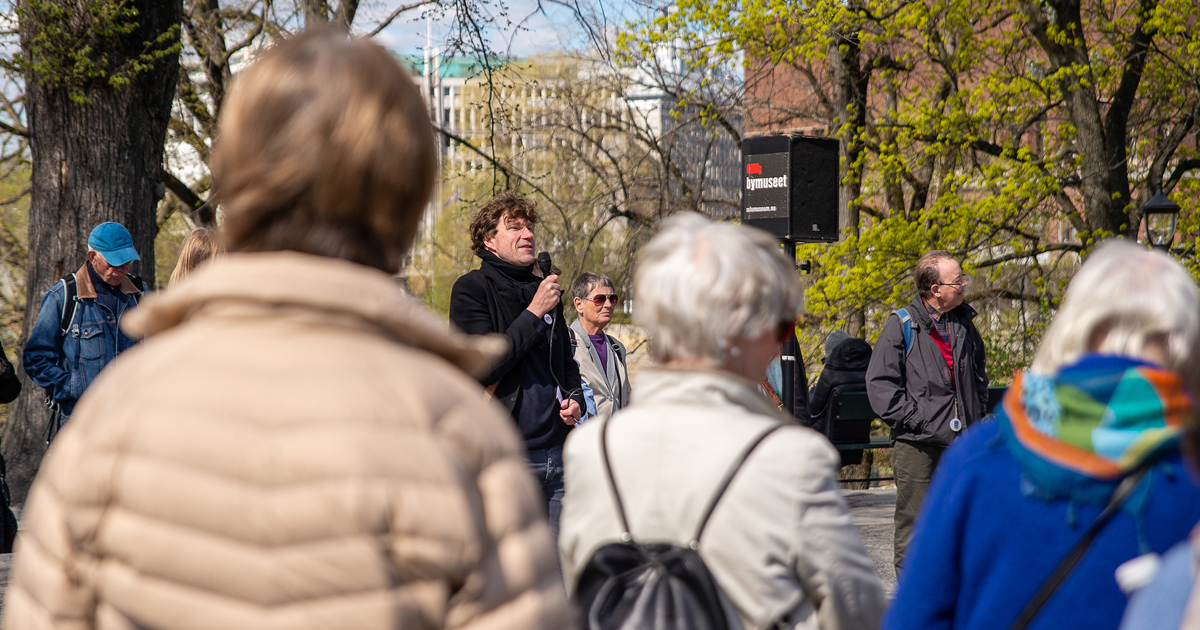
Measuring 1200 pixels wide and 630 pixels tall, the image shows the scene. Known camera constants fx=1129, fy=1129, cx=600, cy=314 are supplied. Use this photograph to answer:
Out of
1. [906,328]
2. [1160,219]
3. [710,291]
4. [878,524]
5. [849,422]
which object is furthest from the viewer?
[1160,219]

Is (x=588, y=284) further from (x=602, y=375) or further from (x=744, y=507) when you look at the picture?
(x=744, y=507)

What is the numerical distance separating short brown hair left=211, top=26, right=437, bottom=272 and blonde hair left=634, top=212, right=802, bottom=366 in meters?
0.92

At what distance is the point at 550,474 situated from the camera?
4406mm

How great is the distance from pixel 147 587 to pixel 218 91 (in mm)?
14189

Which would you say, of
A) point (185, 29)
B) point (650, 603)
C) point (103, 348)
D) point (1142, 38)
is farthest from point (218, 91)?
point (650, 603)

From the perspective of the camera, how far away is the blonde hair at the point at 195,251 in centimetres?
422

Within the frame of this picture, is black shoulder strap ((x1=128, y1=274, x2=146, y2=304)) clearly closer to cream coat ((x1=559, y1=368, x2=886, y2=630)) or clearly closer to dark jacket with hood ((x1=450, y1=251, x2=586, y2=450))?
dark jacket with hood ((x1=450, y1=251, x2=586, y2=450))

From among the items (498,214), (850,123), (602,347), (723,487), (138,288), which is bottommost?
(602,347)

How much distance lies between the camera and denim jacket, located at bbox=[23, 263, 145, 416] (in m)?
5.15

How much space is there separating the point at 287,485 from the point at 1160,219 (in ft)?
48.5

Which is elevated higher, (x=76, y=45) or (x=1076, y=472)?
→ (x=76, y=45)

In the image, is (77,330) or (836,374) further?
(836,374)

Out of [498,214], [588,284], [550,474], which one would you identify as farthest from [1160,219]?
[550,474]

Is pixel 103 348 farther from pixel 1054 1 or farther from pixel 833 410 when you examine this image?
pixel 1054 1
